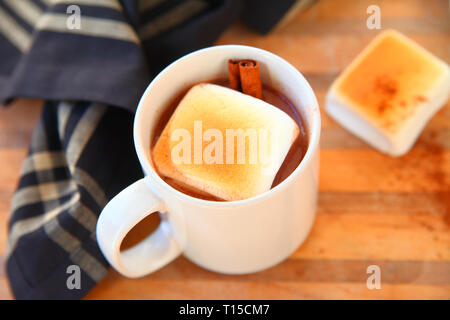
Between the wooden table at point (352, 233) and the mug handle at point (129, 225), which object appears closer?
the mug handle at point (129, 225)

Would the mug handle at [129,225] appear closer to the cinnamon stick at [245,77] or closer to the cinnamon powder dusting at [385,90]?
the cinnamon stick at [245,77]

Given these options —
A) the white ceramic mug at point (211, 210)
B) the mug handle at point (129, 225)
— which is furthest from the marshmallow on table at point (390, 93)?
the mug handle at point (129, 225)

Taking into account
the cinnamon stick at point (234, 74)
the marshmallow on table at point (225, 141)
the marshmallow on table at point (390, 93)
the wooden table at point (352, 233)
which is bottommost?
the wooden table at point (352, 233)

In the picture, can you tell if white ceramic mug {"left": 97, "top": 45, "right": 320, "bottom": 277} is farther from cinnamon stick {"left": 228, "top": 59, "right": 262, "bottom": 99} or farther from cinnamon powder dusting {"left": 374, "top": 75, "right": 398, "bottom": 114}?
cinnamon powder dusting {"left": 374, "top": 75, "right": 398, "bottom": 114}

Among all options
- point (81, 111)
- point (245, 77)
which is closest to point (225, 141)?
point (245, 77)

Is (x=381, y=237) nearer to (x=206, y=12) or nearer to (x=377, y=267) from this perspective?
(x=377, y=267)

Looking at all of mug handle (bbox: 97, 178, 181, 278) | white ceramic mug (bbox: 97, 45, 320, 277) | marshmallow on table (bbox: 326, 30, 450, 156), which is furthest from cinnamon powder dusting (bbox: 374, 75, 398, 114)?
mug handle (bbox: 97, 178, 181, 278)
